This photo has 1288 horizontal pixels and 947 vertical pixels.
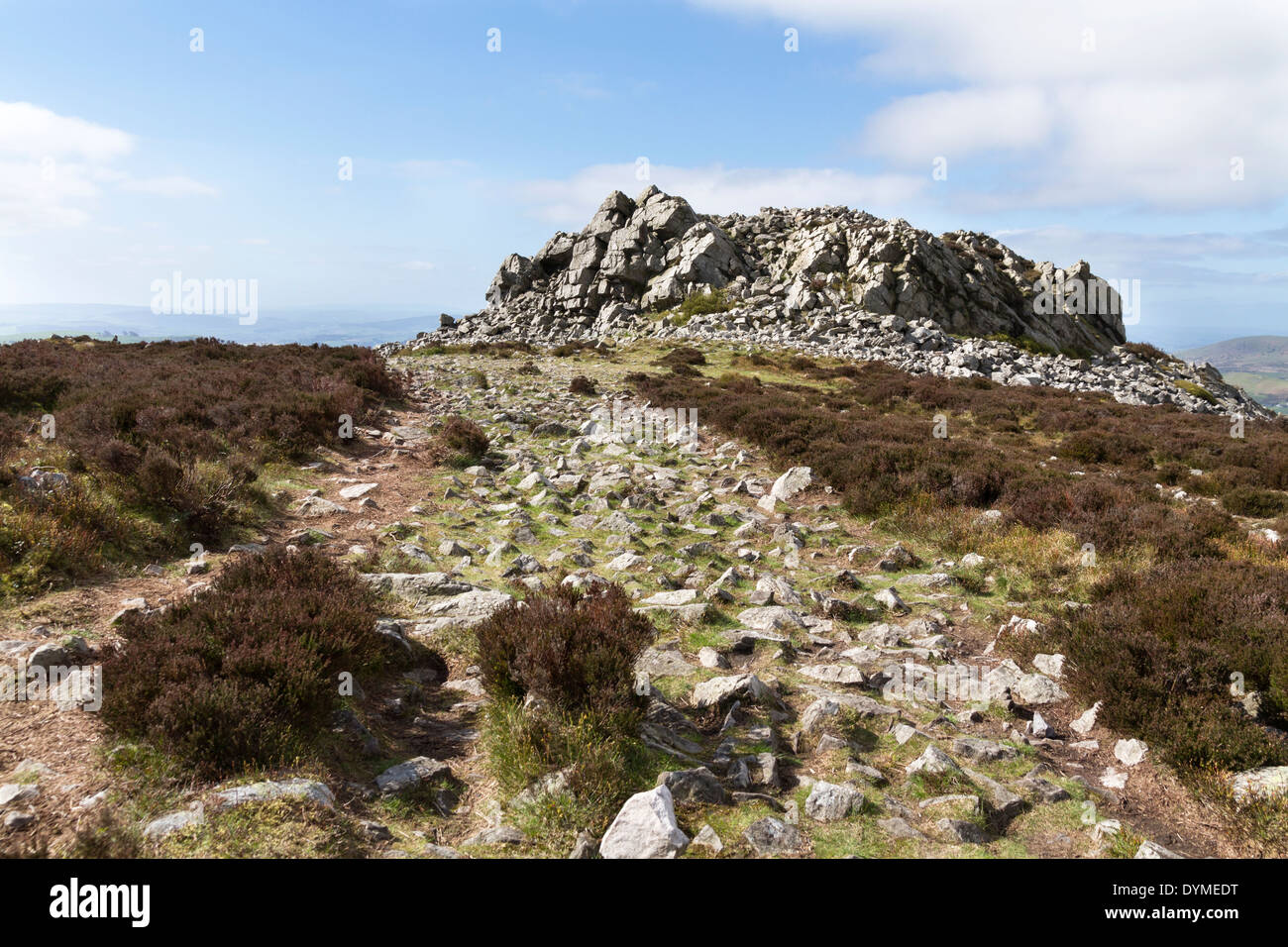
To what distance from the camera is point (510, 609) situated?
6617 millimetres

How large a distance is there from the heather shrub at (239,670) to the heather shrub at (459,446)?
938cm

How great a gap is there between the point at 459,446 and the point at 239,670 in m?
11.8

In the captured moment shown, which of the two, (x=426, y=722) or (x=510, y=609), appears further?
(x=510, y=609)

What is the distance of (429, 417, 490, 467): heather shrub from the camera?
15.9m

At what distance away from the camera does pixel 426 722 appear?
225 inches

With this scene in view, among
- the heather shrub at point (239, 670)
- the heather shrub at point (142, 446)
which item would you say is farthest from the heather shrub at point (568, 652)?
the heather shrub at point (142, 446)

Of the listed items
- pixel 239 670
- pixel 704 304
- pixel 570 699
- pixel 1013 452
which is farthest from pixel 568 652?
pixel 704 304
